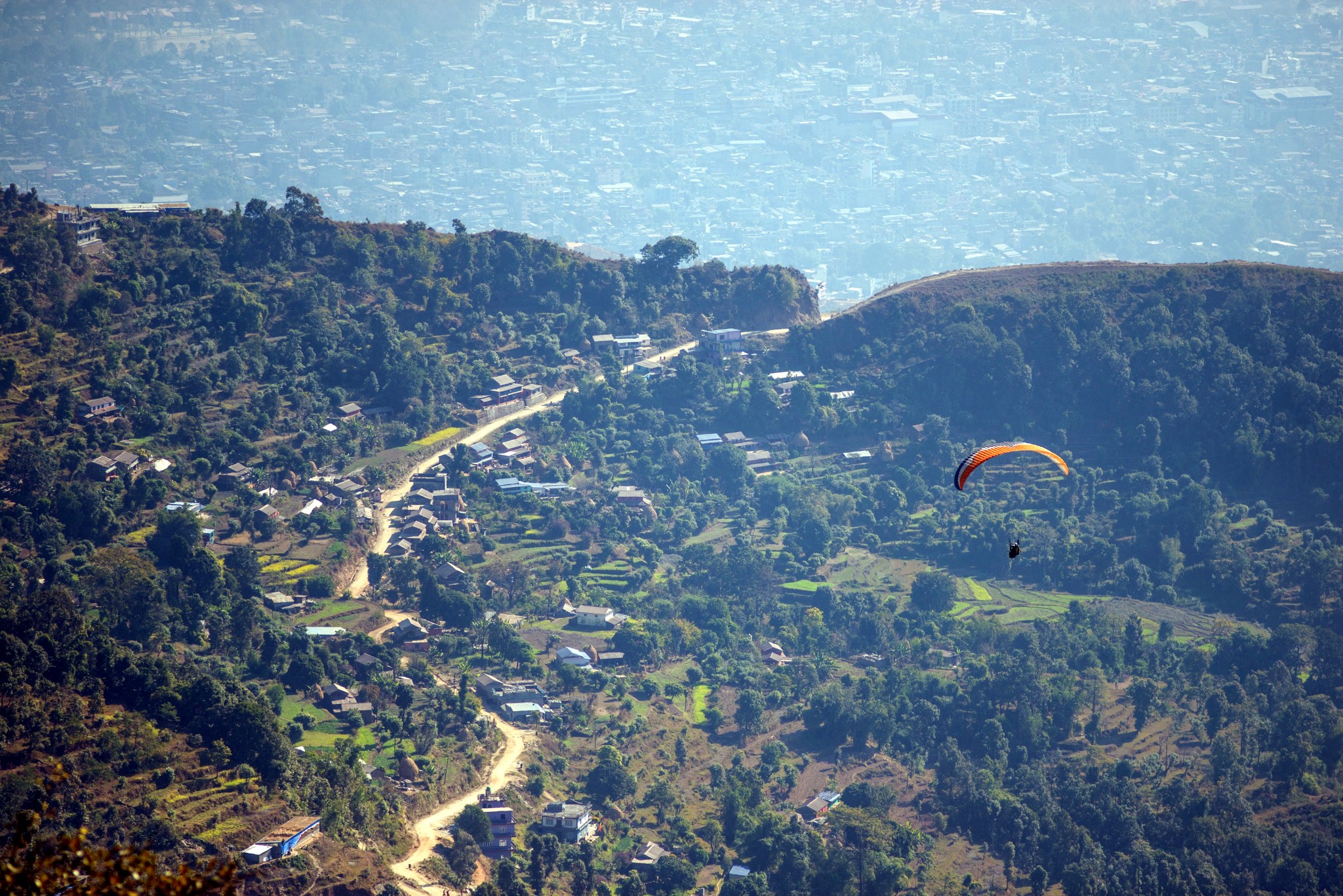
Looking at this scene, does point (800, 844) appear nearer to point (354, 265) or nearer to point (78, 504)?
point (78, 504)

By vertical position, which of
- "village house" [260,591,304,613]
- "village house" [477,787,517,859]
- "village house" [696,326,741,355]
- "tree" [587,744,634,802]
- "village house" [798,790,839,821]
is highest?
"village house" [696,326,741,355]

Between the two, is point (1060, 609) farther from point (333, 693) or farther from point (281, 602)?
point (281, 602)

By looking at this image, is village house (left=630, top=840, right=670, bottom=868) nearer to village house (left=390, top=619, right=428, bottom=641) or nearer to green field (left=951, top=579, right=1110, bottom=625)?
village house (left=390, top=619, right=428, bottom=641)

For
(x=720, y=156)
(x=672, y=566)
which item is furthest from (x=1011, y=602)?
(x=720, y=156)

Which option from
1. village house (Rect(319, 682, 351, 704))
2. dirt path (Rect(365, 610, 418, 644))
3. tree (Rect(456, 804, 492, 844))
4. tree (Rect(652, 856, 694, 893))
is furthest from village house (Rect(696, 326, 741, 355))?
tree (Rect(456, 804, 492, 844))

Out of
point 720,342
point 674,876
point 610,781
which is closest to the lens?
point 674,876

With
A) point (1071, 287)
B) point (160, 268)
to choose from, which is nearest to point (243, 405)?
point (160, 268)

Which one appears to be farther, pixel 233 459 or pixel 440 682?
pixel 233 459
